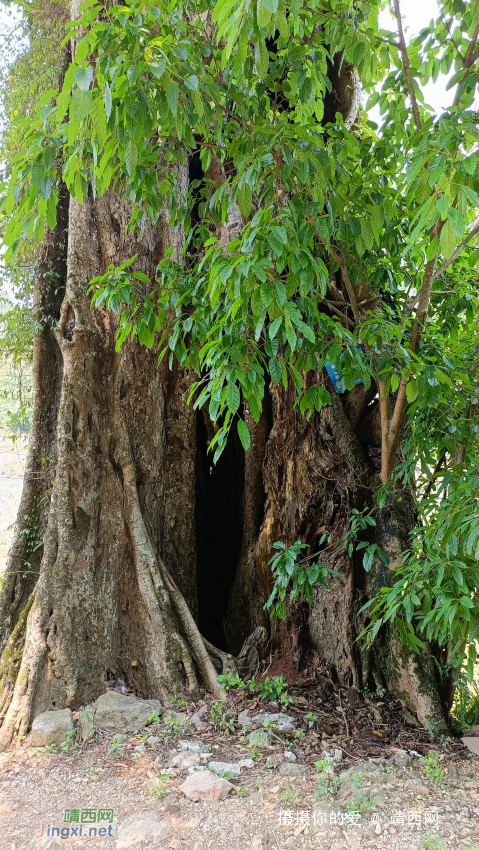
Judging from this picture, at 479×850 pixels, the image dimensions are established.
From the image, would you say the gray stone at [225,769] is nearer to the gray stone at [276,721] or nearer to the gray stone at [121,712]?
the gray stone at [276,721]

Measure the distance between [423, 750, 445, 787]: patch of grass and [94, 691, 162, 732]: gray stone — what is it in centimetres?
140

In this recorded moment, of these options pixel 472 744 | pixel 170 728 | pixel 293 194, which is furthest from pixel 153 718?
pixel 293 194

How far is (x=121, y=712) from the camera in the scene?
3.16 meters

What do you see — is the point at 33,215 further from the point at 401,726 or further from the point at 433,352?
the point at 401,726

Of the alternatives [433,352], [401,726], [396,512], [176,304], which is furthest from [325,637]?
[176,304]

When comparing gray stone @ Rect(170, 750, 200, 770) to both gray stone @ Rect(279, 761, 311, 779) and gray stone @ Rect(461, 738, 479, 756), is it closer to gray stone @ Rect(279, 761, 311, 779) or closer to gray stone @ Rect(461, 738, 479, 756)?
gray stone @ Rect(279, 761, 311, 779)

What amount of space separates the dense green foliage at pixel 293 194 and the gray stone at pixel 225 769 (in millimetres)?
1013

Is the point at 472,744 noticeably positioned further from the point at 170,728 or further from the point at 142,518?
the point at 142,518

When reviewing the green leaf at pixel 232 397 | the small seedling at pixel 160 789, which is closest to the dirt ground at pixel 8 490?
the small seedling at pixel 160 789

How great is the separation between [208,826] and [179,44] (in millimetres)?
2803

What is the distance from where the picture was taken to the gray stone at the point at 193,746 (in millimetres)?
2908

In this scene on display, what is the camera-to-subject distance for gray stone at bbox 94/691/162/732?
123 inches

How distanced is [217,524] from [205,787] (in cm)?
237


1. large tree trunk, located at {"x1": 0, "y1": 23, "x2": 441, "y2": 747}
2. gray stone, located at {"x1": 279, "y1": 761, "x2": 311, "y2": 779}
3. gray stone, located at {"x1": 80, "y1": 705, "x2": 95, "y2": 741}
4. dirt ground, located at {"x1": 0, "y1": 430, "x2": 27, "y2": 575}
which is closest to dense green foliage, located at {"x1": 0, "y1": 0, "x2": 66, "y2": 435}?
large tree trunk, located at {"x1": 0, "y1": 23, "x2": 441, "y2": 747}
